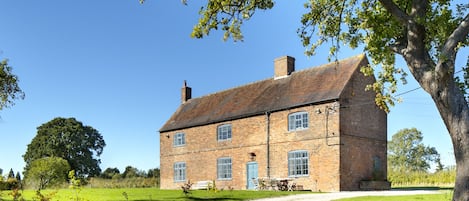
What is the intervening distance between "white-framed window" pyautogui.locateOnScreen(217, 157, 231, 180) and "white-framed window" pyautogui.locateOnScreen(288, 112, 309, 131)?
584cm

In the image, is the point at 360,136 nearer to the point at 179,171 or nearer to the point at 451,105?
the point at 179,171

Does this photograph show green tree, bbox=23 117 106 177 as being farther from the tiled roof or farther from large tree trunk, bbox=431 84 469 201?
large tree trunk, bbox=431 84 469 201

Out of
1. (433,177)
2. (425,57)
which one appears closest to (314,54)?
(425,57)

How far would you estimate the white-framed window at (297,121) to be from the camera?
27828mm

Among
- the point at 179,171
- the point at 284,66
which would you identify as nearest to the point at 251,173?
the point at 284,66

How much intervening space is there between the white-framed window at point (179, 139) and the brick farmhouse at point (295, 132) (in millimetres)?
574

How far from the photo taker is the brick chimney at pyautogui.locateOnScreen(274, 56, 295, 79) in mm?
32875

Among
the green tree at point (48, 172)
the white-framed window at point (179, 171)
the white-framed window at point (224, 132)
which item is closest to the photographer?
the white-framed window at point (224, 132)

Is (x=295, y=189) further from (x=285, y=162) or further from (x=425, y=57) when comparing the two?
(x=425, y=57)

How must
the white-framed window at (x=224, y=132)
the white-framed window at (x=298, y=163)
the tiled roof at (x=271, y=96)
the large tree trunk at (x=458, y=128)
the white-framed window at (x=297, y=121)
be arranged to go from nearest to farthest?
1. the large tree trunk at (x=458, y=128)
2. the white-framed window at (x=298, y=163)
3. the white-framed window at (x=297, y=121)
4. the tiled roof at (x=271, y=96)
5. the white-framed window at (x=224, y=132)

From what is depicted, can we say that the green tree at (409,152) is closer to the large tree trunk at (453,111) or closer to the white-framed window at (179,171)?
the white-framed window at (179,171)

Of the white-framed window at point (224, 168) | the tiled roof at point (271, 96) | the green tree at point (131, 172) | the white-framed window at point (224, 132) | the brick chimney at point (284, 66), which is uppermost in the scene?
the brick chimney at point (284, 66)

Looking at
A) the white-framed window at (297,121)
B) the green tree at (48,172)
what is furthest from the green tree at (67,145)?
the white-framed window at (297,121)

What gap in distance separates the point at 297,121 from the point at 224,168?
23.0 feet
